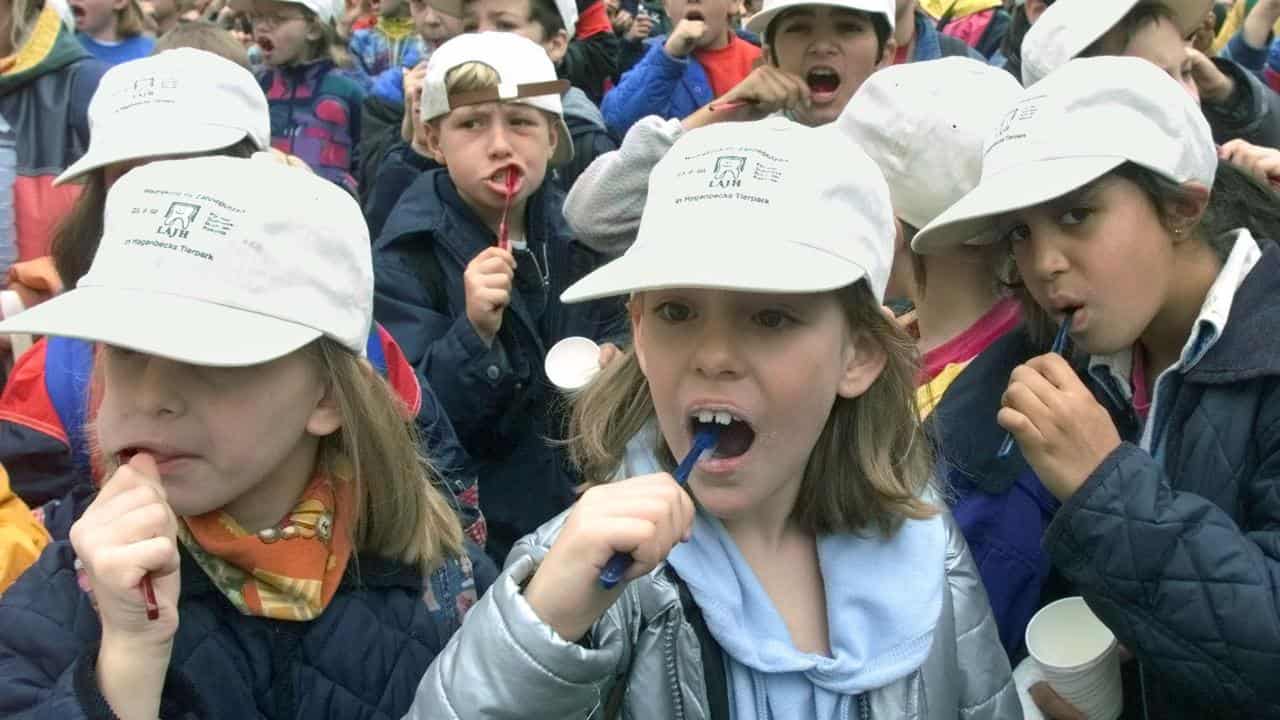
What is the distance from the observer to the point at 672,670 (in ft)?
5.68

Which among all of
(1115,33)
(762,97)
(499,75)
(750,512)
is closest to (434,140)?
(499,75)

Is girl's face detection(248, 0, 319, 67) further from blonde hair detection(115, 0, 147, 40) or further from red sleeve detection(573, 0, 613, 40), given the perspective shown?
red sleeve detection(573, 0, 613, 40)

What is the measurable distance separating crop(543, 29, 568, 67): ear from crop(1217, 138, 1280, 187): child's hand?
244 centimetres

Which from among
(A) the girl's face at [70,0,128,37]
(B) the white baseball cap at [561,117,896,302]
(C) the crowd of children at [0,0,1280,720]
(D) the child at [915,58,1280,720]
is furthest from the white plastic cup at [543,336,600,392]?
(A) the girl's face at [70,0,128,37]

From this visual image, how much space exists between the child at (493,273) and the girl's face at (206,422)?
1246mm

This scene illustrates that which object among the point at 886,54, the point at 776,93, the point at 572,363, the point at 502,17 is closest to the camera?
the point at 572,363

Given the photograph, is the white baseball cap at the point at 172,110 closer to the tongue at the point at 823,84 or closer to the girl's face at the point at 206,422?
the girl's face at the point at 206,422

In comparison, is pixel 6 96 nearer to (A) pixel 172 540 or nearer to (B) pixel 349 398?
(B) pixel 349 398

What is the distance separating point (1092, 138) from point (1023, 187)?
0.50 ft

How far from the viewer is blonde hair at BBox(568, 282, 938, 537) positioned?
2031mm

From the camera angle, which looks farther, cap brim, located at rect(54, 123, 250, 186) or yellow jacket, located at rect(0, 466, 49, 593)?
cap brim, located at rect(54, 123, 250, 186)

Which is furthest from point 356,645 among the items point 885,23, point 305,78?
point 305,78

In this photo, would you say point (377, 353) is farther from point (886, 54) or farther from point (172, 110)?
point (886, 54)

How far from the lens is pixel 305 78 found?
5715 mm
